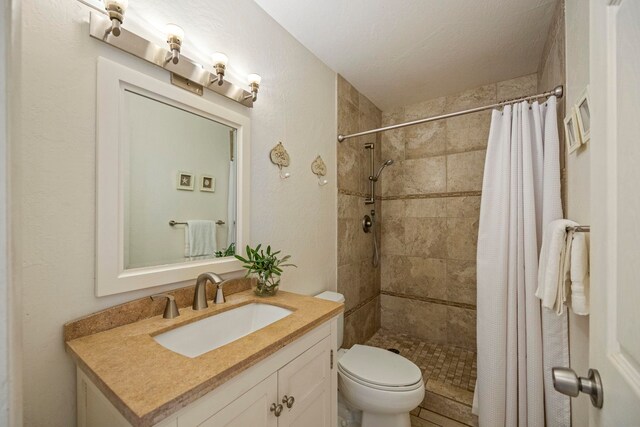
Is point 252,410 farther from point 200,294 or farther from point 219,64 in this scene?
point 219,64

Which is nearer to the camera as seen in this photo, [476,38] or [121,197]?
[121,197]

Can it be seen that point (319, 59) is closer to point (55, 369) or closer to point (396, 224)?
point (396, 224)

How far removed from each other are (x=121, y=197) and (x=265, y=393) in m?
0.82

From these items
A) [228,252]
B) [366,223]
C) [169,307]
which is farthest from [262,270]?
[366,223]

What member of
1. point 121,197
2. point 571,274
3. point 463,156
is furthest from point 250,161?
point 463,156

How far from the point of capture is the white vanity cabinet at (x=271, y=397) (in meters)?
0.65

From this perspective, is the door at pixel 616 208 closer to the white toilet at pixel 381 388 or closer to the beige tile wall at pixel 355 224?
the white toilet at pixel 381 388

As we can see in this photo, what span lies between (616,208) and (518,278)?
1171 mm

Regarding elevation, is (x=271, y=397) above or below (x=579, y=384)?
below

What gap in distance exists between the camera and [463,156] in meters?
2.38

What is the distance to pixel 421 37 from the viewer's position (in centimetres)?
171

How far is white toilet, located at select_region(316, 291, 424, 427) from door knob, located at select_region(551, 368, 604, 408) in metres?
0.97

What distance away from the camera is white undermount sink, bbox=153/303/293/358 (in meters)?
0.95

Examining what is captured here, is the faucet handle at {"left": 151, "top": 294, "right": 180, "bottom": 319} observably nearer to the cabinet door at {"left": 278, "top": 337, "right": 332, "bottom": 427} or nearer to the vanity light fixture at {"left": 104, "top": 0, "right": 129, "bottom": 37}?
the cabinet door at {"left": 278, "top": 337, "right": 332, "bottom": 427}
